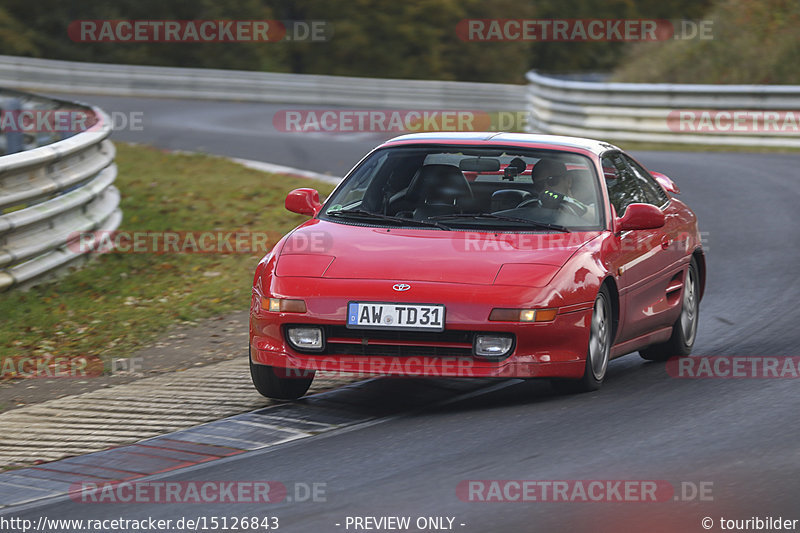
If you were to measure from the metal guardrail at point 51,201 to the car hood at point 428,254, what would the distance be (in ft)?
11.8

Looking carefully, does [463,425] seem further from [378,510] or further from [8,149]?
[8,149]

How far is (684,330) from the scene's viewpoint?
9039 mm

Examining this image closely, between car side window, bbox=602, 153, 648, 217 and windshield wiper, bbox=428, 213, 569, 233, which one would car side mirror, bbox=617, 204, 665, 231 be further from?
windshield wiper, bbox=428, 213, 569, 233

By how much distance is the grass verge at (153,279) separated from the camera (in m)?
9.84

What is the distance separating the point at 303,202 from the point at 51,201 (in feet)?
12.2

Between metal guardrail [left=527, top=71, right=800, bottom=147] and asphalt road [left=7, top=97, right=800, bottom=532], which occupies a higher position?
asphalt road [left=7, top=97, right=800, bottom=532]

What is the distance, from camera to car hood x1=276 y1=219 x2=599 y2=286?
280 inches

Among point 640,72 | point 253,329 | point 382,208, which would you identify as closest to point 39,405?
point 253,329

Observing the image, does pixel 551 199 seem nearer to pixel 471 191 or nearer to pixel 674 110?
pixel 471 191

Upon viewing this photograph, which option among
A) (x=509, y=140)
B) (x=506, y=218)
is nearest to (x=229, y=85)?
(x=509, y=140)

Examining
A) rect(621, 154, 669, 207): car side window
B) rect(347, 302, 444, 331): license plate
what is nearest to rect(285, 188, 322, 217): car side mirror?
rect(347, 302, 444, 331): license plate

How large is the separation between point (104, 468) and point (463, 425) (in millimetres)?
1775

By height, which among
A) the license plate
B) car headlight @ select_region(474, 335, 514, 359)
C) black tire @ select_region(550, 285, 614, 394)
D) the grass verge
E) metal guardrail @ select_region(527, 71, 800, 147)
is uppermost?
Answer: the license plate

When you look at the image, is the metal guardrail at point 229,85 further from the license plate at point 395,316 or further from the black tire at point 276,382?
the license plate at point 395,316
